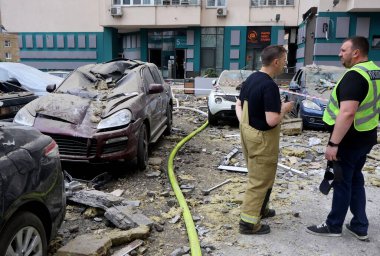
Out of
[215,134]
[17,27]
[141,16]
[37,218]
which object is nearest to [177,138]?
[215,134]

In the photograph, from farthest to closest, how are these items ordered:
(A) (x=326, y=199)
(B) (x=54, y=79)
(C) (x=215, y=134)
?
(B) (x=54, y=79) → (C) (x=215, y=134) → (A) (x=326, y=199)

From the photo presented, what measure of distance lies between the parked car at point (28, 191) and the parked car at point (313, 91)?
7541 millimetres

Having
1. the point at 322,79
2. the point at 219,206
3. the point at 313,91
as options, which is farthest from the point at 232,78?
the point at 219,206

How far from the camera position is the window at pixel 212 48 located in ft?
103

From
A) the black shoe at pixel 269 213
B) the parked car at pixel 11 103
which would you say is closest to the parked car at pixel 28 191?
the black shoe at pixel 269 213

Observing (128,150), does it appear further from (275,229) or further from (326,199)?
(326,199)

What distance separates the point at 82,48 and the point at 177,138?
92.3 ft

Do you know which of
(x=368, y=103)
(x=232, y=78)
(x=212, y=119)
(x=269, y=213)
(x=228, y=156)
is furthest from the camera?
(x=232, y=78)

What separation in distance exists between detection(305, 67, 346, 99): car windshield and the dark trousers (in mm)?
6449

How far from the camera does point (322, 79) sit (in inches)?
422

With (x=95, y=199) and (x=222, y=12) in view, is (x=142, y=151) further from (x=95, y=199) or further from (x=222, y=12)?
(x=222, y=12)

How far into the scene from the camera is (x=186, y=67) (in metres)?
32.1

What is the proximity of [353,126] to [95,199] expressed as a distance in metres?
2.96

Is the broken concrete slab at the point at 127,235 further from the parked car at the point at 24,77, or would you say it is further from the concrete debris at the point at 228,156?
the parked car at the point at 24,77
